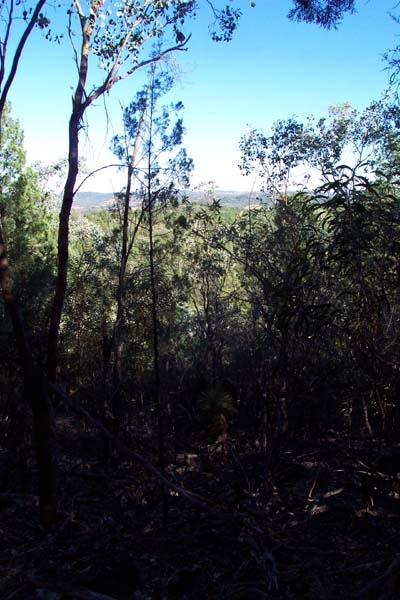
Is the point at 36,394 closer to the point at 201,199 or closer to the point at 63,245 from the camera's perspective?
the point at 63,245

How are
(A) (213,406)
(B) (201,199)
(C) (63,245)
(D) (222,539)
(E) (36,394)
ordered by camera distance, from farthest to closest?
(B) (201,199)
(A) (213,406)
(C) (63,245)
(D) (222,539)
(E) (36,394)

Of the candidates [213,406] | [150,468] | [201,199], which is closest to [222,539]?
[150,468]

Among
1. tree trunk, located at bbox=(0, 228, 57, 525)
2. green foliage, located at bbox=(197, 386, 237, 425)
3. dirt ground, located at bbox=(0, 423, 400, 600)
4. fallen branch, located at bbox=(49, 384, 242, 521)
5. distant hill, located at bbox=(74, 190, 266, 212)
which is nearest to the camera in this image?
dirt ground, located at bbox=(0, 423, 400, 600)

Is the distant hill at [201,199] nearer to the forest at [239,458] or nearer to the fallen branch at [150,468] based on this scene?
the forest at [239,458]

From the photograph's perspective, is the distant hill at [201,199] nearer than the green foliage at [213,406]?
No

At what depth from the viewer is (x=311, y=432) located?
21.8 feet

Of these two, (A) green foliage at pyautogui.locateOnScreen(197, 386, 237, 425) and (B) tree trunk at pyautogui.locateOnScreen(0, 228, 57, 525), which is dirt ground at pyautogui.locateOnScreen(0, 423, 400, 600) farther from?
(A) green foliage at pyautogui.locateOnScreen(197, 386, 237, 425)

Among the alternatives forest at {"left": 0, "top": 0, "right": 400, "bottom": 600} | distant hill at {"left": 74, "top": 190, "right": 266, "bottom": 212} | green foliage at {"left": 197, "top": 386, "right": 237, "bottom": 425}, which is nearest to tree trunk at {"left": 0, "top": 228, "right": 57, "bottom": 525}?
forest at {"left": 0, "top": 0, "right": 400, "bottom": 600}

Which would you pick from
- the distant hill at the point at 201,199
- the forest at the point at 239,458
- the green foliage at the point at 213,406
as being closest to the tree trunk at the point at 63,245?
the forest at the point at 239,458

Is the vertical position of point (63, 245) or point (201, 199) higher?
point (201, 199)

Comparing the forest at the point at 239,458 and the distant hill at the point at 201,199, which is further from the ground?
the distant hill at the point at 201,199

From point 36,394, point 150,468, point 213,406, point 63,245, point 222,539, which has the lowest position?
point 213,406

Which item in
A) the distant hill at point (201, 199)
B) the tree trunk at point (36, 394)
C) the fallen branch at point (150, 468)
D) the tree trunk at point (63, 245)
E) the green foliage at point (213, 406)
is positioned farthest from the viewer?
the distant hill at point (201, 199)

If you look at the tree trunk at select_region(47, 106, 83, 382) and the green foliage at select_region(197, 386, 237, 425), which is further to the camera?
the green foliage at select_region(197, 386, 237, 425)
